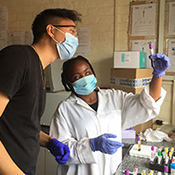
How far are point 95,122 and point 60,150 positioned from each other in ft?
1.02

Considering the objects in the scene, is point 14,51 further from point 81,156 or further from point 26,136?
point 81,156

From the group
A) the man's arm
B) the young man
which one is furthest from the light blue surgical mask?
the man's arm

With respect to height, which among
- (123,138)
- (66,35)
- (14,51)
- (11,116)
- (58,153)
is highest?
(66,35)

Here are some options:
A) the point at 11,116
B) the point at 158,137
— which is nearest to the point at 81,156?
the point at 11,116

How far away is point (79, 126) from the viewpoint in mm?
1417

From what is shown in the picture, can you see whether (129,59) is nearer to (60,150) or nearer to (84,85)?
(84,85)

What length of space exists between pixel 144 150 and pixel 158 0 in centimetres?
183

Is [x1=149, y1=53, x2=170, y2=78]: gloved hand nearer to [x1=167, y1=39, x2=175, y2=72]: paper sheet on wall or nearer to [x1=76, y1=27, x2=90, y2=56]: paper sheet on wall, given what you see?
[x1=167, y1=39, x2=175, y2=72]: paper sheet on wall

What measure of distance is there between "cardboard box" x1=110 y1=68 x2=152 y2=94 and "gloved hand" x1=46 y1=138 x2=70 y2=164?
1022mm

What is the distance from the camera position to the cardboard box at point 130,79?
6.69 ft

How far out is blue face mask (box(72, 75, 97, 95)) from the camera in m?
1.46

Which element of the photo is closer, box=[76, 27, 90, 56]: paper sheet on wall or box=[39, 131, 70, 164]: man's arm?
box=[39, 131, 70, 164]: man's arm

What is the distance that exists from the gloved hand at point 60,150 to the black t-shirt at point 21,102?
0.23m

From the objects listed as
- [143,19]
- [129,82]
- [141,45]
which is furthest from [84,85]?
[143,19]
